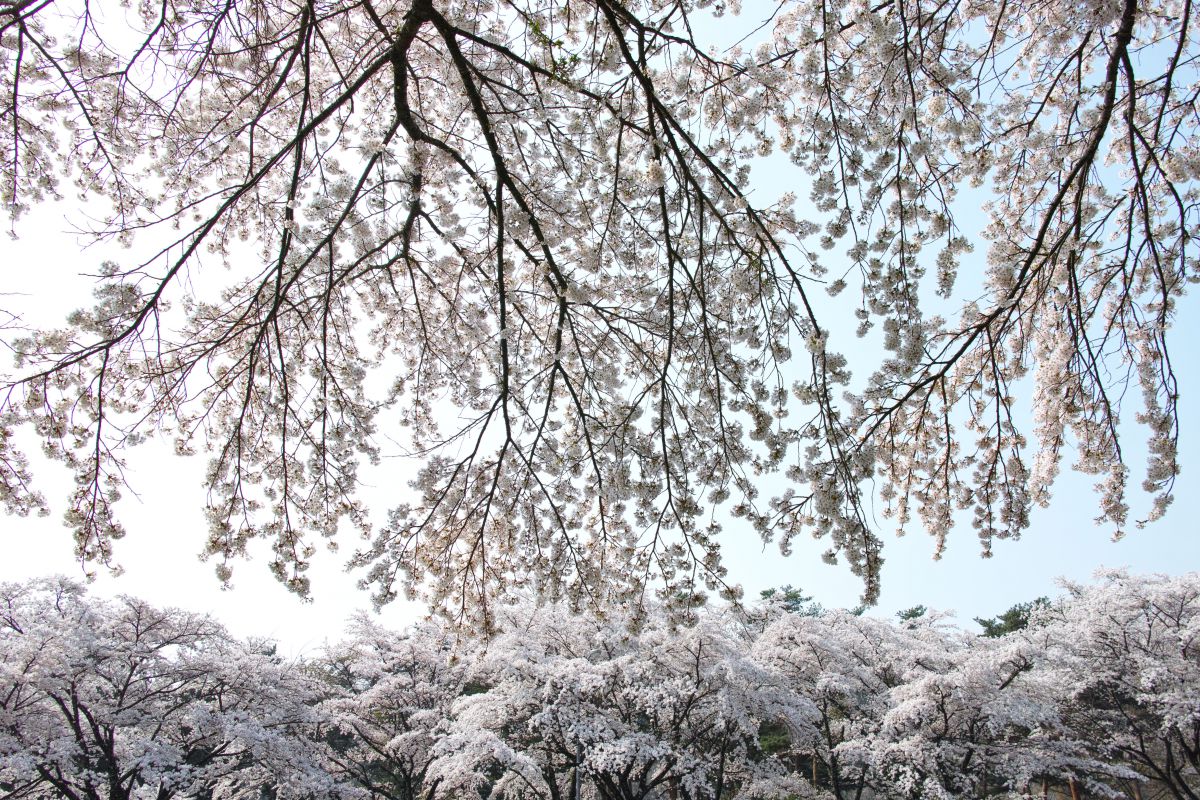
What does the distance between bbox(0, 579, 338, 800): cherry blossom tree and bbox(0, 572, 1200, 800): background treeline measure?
37 millimetres

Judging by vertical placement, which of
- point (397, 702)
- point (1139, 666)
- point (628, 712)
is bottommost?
point (628, 712)

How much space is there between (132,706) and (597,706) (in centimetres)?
756

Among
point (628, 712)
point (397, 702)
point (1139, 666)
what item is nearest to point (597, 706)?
point (628, 712)

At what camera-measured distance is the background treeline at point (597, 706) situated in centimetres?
920

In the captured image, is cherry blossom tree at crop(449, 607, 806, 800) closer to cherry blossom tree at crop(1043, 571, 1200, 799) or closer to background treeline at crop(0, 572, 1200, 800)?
background treeline at crop(0, 572, 1200, 800)

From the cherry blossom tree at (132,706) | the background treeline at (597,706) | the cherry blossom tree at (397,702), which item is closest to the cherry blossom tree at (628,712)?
the background treeline at (597,706)

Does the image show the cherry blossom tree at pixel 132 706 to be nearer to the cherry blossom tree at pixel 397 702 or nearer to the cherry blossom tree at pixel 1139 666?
the cherry blossom tree at pixel 397 702

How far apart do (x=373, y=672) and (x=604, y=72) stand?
43.9ft

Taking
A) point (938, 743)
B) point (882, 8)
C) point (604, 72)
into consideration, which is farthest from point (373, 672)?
point (882, 8)

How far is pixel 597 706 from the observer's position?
10.8m

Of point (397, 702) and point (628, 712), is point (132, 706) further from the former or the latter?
point (628, 712)

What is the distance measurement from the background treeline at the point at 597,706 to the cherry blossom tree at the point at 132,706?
0.04 meters

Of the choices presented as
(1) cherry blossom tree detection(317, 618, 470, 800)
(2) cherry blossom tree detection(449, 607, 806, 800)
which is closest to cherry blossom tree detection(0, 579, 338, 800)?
(1) cherry blossom tree detection(317, 618, 470, 800)

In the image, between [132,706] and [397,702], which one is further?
[397,702]
